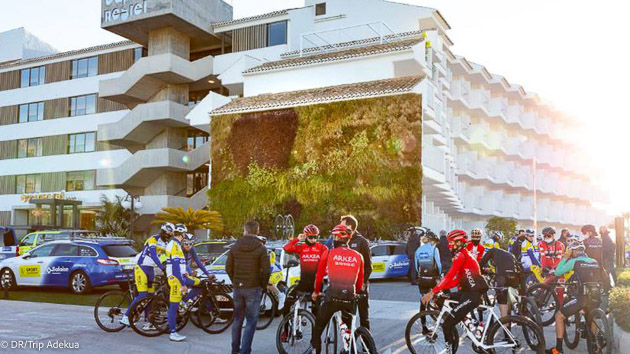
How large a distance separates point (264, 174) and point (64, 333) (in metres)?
24.3

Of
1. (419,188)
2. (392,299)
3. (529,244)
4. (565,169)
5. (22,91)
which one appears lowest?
(392,299)

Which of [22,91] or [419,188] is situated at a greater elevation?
[22,91]

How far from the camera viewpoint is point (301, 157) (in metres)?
34.4

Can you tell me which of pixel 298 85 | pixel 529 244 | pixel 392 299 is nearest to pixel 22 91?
pixel 298 85

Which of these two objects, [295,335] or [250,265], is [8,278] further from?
[295,335]

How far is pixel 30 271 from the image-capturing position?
63.4 feet

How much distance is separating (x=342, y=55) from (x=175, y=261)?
2768cm

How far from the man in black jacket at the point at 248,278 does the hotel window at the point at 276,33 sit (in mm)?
34947

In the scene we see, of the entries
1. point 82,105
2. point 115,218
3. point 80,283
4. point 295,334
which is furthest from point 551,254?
point 82,105

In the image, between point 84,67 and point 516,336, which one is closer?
point 516,336

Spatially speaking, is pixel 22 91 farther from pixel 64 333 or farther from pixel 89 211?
pixel 64 333

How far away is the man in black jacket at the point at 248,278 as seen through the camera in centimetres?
888

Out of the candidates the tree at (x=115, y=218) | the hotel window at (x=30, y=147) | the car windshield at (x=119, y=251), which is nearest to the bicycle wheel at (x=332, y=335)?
the car windshield at (x=119, y=251)

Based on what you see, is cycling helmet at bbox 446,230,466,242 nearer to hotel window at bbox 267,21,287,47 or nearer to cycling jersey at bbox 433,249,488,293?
cycling jersey at bbox 433,249,488,293
